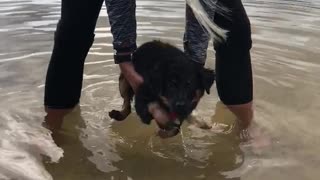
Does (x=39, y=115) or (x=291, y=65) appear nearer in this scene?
(x=39, y=115)

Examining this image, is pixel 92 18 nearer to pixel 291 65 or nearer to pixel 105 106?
pixel 105 106

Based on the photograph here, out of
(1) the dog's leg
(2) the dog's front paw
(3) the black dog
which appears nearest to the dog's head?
(3) the black dog

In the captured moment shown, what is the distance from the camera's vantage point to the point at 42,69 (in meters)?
4.72

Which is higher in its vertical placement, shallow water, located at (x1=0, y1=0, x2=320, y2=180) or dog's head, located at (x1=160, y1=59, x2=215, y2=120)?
dog's head, located at (x1=160, y1=59, x2=215, y2=120)

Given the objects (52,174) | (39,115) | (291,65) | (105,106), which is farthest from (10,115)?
(291,65)

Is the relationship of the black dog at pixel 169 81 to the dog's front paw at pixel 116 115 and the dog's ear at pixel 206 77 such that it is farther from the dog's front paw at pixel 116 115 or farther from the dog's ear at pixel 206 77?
the dog's front paw at pixel 116 115

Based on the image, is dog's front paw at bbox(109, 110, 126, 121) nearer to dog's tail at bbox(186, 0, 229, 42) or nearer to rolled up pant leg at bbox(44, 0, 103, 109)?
rolled up pant leg at bbox(44, 0, 103, 109)

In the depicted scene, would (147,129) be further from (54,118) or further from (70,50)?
(70,50)

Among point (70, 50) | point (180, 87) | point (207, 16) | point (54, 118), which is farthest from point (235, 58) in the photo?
point (54, 118)

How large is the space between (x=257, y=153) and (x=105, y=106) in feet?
3.78

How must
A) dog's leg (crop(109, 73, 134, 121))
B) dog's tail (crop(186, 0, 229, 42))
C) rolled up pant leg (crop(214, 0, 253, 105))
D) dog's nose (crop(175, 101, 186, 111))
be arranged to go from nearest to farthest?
dog's tail (crop(186, 0, 229, 42)) < dog's nose (crop(175, 101, 186, 111)) < rolled up pant leg (crop(214, 0, 253, 105)) < dog's leg (crop(109, 73, 134, 121))

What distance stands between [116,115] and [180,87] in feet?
2.48

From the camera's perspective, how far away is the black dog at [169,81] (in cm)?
292

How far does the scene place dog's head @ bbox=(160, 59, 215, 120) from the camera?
9.52ft
